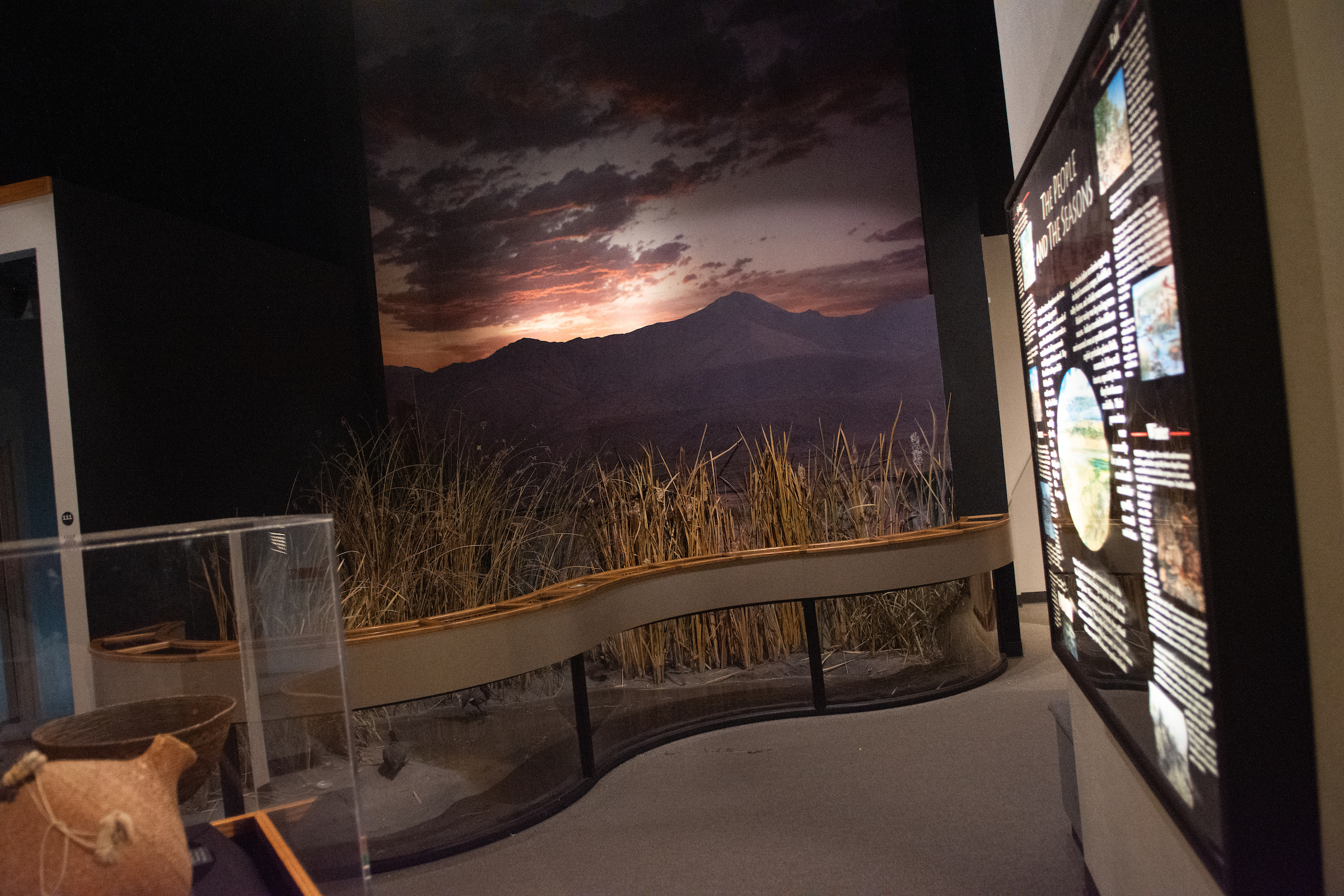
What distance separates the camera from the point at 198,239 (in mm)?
3275

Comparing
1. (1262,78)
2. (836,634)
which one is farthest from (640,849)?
(1262,78)

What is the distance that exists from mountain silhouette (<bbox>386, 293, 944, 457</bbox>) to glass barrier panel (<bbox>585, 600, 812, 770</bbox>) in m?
1.65

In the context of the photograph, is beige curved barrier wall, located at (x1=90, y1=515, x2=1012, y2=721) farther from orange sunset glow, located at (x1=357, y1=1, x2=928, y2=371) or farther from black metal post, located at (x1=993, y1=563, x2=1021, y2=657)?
orange sunset glow, located at (x1=357, y1=1, x2=928, y2=371)

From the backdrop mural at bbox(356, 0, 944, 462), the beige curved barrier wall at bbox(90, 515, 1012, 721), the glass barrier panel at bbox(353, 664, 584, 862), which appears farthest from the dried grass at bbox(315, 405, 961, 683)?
the backdrop mural at bbox(356, 0, 944, 462)

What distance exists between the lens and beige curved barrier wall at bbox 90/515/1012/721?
812 millimetres

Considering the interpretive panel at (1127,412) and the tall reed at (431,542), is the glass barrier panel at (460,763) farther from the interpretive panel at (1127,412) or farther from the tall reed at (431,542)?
the interpretive panel at (1127,412)

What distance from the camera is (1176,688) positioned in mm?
931

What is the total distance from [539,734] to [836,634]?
55.1 inches

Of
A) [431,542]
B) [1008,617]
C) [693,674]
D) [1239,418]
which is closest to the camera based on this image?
[1239,418]

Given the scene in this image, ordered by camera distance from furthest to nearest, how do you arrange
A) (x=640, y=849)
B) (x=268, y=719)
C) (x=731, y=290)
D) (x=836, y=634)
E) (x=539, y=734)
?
1. (x=731, y=290)
2. (x=836, y=634)
3. (x=539, y=734)
4. (x=640, y=849)
5. (x=268, y=719)

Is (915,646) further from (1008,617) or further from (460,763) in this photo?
(460,763)

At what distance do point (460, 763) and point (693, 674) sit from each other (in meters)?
1.28

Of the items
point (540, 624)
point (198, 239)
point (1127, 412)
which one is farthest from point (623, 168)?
point (1127, 412)

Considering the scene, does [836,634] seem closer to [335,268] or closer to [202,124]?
[335,268]
